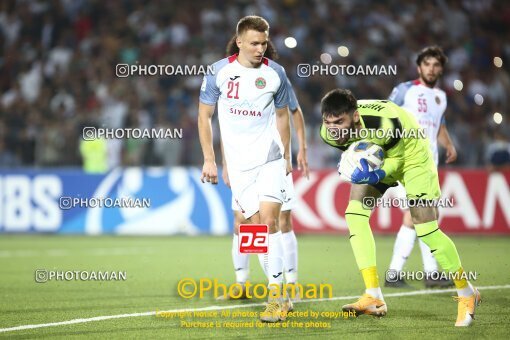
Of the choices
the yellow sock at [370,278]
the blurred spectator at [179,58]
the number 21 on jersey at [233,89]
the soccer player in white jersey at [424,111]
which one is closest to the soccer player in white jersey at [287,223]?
the number 21 on jersey at [233,89]

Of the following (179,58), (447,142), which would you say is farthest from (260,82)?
(179,58)

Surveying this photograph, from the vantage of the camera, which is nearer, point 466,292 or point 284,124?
point 466,292

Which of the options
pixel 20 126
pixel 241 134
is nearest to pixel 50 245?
pixel 20 126

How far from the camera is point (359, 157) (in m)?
7.44

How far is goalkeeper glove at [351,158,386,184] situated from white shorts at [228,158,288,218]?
0.91 meters

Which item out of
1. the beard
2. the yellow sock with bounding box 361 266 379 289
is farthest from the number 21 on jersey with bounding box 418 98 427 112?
the yellow sock with bounding box 361 266 379 289

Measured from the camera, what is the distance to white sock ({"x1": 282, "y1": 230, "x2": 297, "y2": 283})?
9297 mm

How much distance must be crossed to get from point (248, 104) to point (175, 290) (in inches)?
111

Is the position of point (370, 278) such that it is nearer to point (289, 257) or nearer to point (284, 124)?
point (289, 257)

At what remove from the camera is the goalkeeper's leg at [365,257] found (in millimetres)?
7824

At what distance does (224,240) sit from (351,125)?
9.96 meters

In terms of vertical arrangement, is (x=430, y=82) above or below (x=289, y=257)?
above

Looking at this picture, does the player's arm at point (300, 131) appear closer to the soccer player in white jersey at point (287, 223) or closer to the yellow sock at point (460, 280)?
the soccer player in white jersey at point (287, 223)

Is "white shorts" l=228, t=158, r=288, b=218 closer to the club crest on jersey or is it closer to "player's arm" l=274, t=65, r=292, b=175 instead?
"player's arm" l=274, t=65, r=292, b=175
